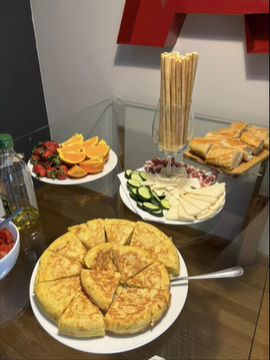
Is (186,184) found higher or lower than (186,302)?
higher

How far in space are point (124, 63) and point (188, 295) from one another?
117 centimetres

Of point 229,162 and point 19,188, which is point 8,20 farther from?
point 229,162

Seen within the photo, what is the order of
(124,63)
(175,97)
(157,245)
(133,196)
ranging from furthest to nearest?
(124,63) < (133,196) < (175,97) < (157,245)

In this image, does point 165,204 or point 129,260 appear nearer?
point 129,260

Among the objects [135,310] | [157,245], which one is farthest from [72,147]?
[135,310]

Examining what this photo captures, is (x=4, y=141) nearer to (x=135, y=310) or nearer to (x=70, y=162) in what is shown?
(x=70, y=162)

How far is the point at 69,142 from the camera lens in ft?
4.33

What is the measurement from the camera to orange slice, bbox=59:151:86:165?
1203 mm

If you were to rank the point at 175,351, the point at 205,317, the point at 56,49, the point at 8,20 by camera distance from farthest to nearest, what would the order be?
the point at 56,49 < the point at 8,20 < the point at 205,317 < the point at 175,351

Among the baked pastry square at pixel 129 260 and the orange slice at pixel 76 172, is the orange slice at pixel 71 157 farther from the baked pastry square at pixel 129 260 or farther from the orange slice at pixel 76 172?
the baked pastry square at pixel 129 260

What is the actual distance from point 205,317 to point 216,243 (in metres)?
0.33

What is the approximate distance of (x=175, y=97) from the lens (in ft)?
3.23

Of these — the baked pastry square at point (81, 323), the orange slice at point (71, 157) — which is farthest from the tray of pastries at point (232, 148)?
the baked pastry square at point (81, 323)

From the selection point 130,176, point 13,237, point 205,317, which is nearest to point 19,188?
point 13,237
